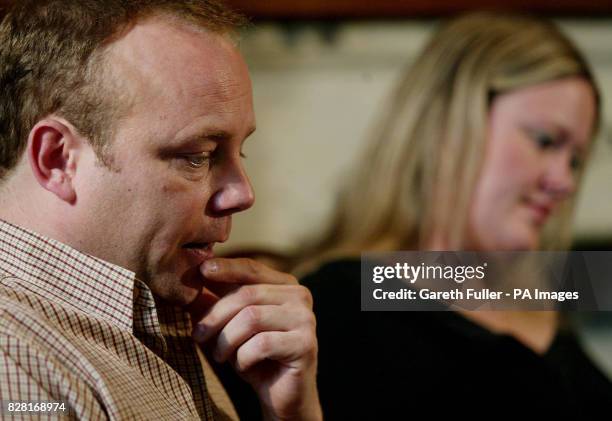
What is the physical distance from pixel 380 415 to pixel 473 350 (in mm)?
200

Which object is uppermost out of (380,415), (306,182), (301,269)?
(306,182)

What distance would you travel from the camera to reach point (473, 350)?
1338mm

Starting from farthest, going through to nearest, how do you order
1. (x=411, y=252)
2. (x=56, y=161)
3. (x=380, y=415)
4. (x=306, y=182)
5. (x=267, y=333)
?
(x=306, y=182), (x=411, y=252), (x=380, y=415), (x=267, y=333), (x=56, y=161)

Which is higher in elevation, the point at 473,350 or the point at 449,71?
the point at 449,71

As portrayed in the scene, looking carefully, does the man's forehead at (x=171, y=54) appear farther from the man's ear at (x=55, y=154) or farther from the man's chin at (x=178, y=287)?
the man's chin at (x=178, y=287)

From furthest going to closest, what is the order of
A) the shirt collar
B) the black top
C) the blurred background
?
the blurred background → the black top → the shirt collar

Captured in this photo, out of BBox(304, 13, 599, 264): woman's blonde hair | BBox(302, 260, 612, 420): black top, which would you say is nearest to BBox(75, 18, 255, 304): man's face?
BBox(302, 260, 612, 420): black top

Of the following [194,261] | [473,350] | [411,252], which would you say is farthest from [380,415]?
[194,261]

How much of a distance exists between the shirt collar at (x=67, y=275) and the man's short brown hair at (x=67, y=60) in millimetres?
92

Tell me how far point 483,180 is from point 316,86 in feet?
1.76

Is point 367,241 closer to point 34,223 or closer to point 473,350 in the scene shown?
point 473,350

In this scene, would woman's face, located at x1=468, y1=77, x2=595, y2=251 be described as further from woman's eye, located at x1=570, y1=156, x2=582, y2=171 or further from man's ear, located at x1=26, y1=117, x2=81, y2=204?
man's ear, located at x1=26, y1=117, x2=81, y2=204

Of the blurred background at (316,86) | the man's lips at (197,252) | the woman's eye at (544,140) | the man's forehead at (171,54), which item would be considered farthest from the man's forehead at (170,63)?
the blurred background at (316,86)

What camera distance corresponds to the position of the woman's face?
1480 millimetres
